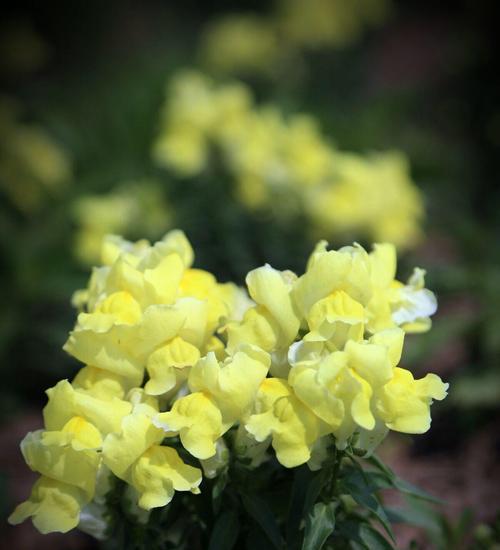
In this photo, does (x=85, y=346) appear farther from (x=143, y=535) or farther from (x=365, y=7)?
(x=365, y=7)

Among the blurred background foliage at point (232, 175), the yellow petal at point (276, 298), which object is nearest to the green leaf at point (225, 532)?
the yellow petal at point (276, 298)

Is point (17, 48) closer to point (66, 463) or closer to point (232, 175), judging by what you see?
point (232, 175)

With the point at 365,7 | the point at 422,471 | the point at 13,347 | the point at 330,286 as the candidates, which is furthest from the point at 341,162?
the point at 365,7

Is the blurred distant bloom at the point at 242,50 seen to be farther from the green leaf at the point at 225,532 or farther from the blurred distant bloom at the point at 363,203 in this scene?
the green leaf at the point at 225,532

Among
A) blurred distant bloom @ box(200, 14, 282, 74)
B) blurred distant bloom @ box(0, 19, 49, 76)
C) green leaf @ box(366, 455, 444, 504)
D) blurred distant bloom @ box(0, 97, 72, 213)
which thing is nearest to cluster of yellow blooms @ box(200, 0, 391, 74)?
blurred distant bloom @ box(200, 14, 282, 74)

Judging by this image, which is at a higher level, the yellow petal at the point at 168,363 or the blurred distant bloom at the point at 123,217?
the blurred distant bloom at the point at 123,217

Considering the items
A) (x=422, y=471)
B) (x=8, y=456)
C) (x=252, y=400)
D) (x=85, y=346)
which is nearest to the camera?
(x=252, y=400)
